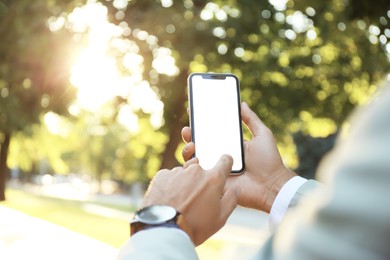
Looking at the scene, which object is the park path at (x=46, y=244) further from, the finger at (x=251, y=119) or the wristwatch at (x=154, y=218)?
the wristwatch at (x=154, y=218)

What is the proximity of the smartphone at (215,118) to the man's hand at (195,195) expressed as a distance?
3.15 ft

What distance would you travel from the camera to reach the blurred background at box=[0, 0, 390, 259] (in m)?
14.3

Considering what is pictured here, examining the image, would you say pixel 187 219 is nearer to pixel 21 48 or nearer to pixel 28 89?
pixel 21 48

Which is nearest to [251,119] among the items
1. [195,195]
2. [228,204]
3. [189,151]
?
[189,151]

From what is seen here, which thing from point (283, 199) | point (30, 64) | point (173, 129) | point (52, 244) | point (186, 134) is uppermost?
point (30, 64)

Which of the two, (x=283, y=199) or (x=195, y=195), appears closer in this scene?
(x=195, y=195)

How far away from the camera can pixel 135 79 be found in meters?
22.1

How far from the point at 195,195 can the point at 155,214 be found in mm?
172

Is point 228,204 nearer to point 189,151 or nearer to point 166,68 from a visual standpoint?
point 189,151

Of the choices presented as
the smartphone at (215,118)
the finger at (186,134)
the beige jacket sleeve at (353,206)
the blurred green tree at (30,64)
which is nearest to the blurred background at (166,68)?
the blurred green tree at (30,64)

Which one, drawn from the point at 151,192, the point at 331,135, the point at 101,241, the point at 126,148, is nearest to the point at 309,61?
the point at 331,135

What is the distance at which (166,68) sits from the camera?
800 inches

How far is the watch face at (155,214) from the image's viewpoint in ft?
4.77

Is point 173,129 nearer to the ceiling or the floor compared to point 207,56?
nearer to the floor
